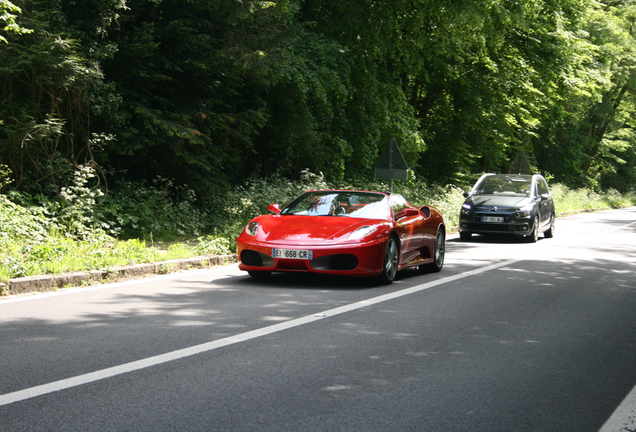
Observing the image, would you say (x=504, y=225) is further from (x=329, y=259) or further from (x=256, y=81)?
(x=329, y=259)

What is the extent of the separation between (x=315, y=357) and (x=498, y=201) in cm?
1507

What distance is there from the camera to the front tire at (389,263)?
33.8 feet

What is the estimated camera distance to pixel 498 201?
66.2ft

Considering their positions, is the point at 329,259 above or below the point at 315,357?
above

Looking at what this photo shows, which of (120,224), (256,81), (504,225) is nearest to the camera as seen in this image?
(120,224)

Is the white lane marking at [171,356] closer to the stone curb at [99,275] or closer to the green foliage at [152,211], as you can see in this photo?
the stone curb at [99,275]

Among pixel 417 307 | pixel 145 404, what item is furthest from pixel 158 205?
pixel 145 404

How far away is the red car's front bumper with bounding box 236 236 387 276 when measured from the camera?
973 centimetres

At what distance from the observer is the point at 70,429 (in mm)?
4051

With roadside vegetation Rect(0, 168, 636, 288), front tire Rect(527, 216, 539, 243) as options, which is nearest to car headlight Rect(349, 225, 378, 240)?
roadside vegetation Rect(0, 168, 636, 288)

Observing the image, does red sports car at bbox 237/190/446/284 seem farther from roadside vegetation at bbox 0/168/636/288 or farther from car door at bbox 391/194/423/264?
roadside vegetation at bbox 0/168/636/288

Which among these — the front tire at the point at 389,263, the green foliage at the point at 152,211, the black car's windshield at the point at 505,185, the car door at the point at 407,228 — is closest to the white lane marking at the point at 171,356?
the front tire at the point at 389,263

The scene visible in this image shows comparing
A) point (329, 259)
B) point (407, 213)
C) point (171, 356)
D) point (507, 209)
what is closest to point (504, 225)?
point (507, 209)

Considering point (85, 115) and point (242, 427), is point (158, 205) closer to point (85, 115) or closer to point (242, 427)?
point (85, 115)
